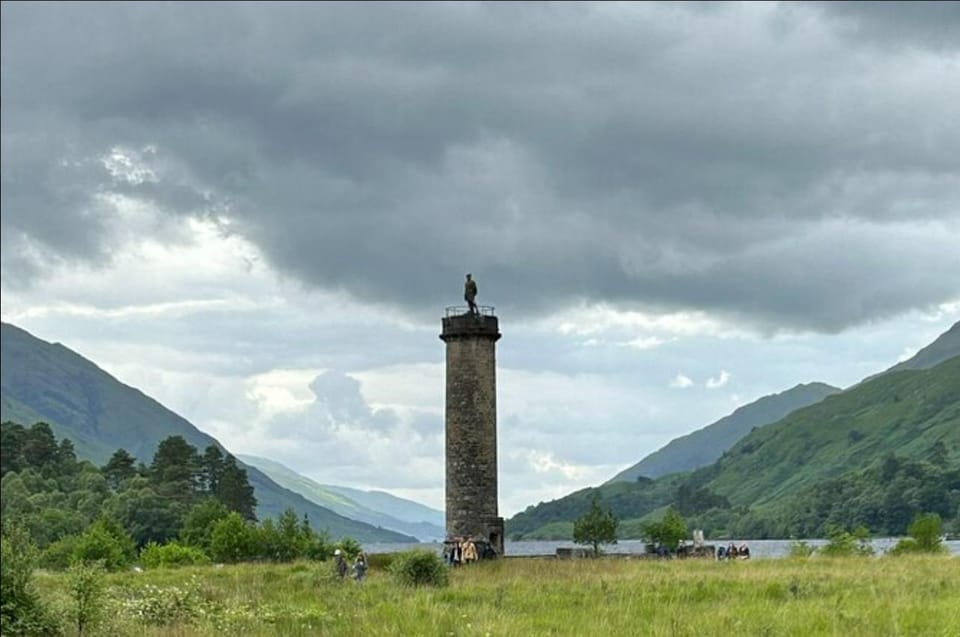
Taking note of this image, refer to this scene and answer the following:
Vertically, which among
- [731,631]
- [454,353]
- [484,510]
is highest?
[454,353]

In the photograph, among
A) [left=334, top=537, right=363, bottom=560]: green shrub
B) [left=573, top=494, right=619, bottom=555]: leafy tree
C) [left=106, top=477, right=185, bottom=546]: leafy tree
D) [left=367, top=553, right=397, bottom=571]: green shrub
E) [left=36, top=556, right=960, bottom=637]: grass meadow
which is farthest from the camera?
[left=106, top=477, right=185, bottom=546]: leafy tree

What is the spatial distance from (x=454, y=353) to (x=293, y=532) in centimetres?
3785

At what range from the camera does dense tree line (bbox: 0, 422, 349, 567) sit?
3051 inches

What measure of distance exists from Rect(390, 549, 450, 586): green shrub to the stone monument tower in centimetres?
1624

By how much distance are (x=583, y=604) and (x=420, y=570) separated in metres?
12.2

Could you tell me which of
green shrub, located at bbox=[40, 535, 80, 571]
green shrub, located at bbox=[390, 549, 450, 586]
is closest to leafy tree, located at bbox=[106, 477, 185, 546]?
green shrub, located at bbox=[40, 535, 80, 571]

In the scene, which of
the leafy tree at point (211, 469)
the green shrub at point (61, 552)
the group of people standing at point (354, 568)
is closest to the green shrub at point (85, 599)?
the group of people standing at point (354, 568)

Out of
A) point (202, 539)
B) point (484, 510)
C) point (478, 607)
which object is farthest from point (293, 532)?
point (478, 607)

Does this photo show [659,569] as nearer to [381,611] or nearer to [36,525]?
[381,611]

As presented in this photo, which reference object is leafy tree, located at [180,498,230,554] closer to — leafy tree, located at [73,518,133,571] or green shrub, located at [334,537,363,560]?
leafy tree, located at [73,518,133,571]

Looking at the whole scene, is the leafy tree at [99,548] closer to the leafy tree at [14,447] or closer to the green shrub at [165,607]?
the green shrub at [165,607]

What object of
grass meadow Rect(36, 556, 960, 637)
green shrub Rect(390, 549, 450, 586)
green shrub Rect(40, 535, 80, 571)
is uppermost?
green shrub Rect(40, 535, 80, 571)

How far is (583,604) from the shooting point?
2416 centimetres

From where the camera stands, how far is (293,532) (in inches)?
3418
